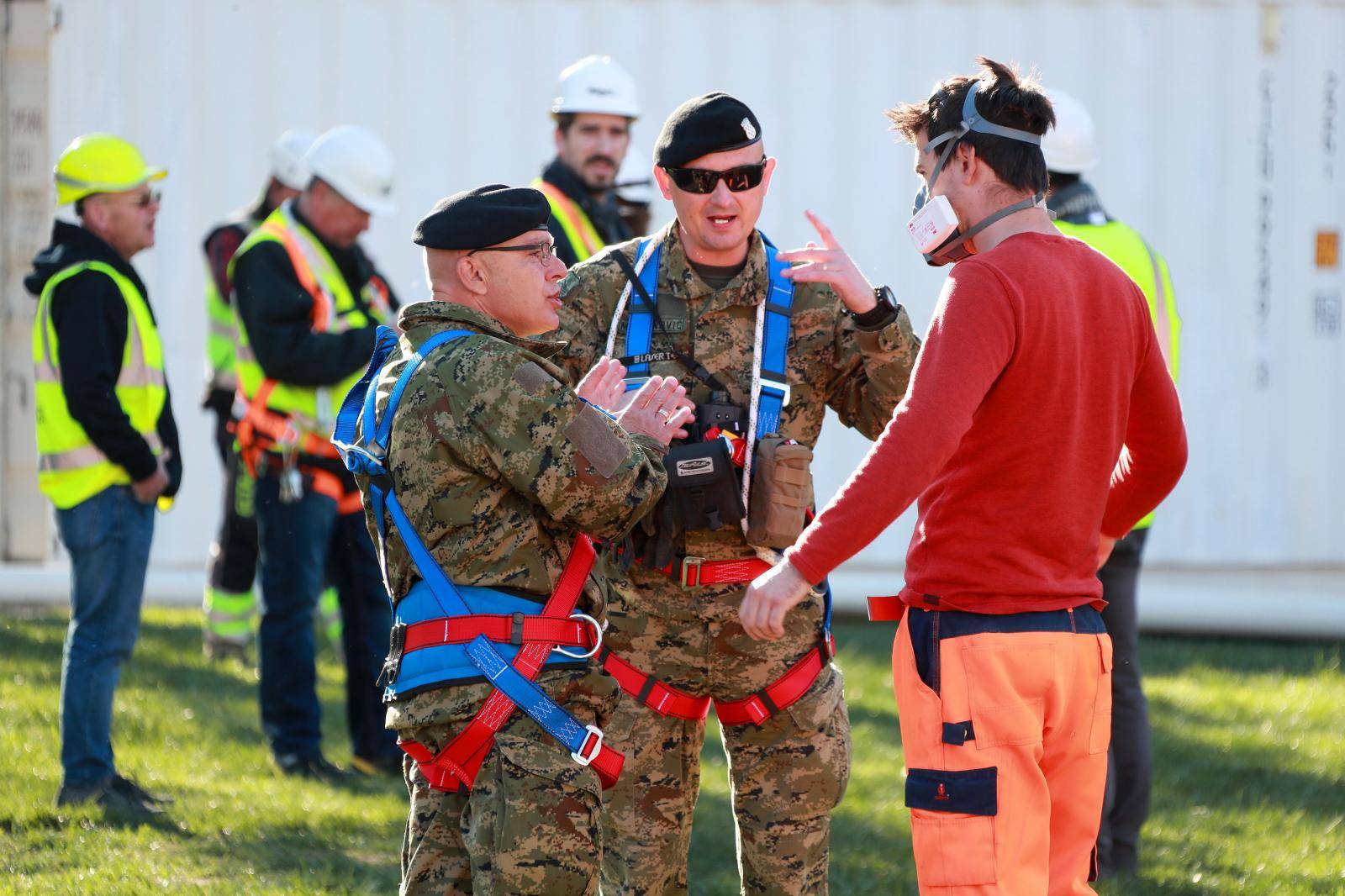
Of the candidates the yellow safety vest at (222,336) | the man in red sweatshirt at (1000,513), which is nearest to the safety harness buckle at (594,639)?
the man in red sweatshirt at (1000,513)

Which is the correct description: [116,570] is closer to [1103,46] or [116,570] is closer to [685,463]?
[685,463]

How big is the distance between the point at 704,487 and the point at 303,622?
307 centimetres

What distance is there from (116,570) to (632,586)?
2476 mm

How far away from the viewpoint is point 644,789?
3.96 meters

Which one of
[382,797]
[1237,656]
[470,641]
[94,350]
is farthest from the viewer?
[1237,656]

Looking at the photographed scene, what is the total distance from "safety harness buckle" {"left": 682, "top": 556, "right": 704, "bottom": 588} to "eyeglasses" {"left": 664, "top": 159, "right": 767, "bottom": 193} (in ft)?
3.03

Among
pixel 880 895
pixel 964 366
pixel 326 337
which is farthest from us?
pixel 326 337

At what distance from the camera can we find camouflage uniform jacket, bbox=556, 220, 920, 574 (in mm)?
3982

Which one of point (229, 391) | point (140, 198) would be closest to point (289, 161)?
point (229, 391)

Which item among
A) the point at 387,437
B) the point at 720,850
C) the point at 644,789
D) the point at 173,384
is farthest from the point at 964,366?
the point at 173,384

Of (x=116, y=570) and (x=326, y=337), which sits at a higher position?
(x=326, y=337)

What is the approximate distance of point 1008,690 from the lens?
321 cm

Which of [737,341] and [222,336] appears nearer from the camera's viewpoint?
[737,341]

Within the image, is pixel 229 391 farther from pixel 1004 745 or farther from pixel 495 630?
pixel 1004 745
